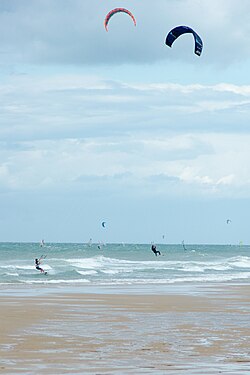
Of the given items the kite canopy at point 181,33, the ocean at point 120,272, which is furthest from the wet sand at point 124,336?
the ocean at point 120,272

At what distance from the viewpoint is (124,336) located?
561 inches

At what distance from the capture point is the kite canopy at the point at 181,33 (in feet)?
74.3

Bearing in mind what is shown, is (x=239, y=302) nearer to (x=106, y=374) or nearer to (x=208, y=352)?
(x=208, y=352)

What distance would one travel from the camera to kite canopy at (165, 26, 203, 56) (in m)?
22.6

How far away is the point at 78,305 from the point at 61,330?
19.3 ft

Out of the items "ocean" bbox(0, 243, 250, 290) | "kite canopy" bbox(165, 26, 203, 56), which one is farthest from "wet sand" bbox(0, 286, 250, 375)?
"ocean" bbox(0, 243, 250, 290)

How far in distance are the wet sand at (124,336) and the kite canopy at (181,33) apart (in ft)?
23.1

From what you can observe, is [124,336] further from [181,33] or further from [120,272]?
[120,272]

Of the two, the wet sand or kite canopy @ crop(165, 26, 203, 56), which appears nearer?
the wet sand

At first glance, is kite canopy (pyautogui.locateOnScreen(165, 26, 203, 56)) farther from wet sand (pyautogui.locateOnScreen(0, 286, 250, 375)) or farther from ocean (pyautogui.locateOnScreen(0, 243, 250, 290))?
ocean (pyautogui.locateOnScreen(0, 243, 250, 290))

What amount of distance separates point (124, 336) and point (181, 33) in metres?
11.7

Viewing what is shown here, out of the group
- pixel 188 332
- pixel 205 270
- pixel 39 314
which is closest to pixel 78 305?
pixel 39 314

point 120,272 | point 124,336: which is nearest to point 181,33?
Answer: point 124,336

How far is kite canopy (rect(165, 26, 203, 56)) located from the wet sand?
7.04 meters
